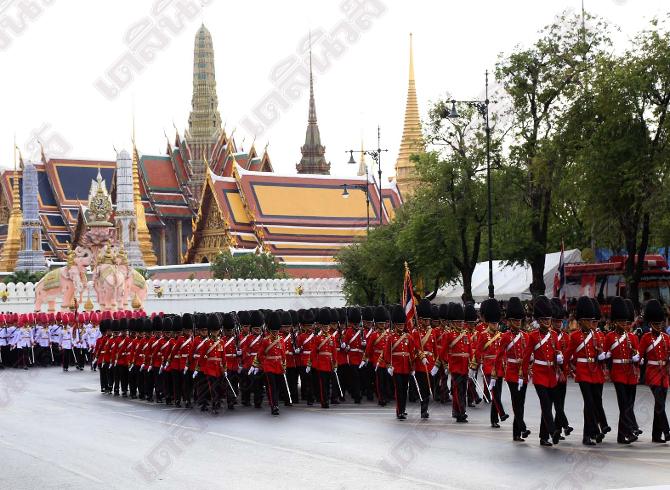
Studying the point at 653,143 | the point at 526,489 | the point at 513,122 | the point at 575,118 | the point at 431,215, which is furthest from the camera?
the point at 431,215

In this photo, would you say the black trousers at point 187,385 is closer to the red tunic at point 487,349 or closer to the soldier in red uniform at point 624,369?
the red tunic at point 487,349

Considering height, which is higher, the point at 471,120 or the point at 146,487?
the point at 471,120

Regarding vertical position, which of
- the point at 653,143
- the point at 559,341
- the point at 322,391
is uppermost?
the point at 653,143

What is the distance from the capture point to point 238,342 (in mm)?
18594

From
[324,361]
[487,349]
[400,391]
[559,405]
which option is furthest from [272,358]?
[559,405]

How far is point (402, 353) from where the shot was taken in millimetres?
16562

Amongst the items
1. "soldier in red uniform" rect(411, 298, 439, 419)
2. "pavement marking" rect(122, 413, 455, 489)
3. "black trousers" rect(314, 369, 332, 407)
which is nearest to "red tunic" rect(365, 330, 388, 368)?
"black trousers" rect(314, 369, 332, 407)

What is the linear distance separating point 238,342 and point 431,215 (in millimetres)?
16337

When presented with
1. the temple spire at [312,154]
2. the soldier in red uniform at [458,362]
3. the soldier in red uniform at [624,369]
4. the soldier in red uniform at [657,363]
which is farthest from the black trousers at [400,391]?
the temple spire at [312,154]

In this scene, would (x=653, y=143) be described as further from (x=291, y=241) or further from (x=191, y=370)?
(x=291, y=241)

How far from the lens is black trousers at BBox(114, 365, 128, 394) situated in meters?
22.3

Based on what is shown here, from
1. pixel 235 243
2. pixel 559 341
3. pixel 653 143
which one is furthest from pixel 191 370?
pixel 235 243

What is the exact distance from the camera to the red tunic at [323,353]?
61.0 ft

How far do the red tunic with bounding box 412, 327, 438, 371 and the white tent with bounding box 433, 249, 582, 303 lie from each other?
666 inches
